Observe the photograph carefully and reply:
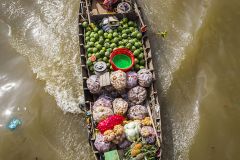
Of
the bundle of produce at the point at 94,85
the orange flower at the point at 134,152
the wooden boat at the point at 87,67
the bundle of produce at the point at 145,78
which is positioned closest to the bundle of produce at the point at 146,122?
the wooden boat at the point at 87,67

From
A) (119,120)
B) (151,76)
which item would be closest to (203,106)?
(151,76)

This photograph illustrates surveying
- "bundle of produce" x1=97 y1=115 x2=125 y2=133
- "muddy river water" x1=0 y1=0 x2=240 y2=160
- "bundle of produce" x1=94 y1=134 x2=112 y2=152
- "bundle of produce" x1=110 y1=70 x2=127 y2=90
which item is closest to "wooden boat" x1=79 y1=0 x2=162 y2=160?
"bundle of produce" x1=94 y1=134 x2=112 y2=152

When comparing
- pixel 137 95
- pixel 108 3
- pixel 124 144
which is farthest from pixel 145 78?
pixel 108 3

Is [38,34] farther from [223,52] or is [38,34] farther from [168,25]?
[223,52]

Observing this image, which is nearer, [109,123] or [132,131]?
[132,131]

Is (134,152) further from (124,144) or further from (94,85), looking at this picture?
(94,85)

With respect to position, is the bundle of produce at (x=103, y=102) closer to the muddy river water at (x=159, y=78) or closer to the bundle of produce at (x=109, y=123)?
the bundle of produce at (x=109, y=123)
